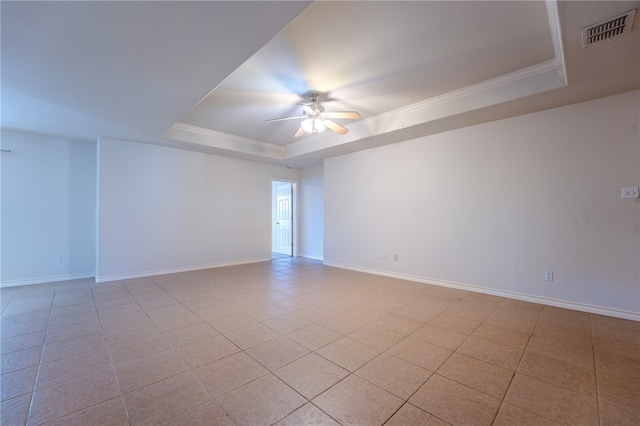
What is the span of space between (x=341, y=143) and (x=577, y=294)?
159 inches

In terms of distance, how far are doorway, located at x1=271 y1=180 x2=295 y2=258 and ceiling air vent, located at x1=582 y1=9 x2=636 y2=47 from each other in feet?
20.3

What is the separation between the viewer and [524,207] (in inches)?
139

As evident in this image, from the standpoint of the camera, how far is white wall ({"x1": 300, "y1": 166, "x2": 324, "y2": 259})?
695cm

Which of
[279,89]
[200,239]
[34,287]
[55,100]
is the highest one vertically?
[279,89]

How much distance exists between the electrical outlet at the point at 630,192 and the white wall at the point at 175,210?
613 centimetres

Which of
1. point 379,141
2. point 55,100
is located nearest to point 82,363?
point 55,100

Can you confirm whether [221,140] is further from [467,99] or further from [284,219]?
[467,99]

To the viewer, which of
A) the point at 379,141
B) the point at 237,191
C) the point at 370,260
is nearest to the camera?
the point at 379,141

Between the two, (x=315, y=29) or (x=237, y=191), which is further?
(x=237, y=191)

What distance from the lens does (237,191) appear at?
6.18 meters

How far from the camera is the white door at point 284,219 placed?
762cm

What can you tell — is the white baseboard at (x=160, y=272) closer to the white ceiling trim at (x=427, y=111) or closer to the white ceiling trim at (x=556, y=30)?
the white ceiling trim at (x=427, y=111)

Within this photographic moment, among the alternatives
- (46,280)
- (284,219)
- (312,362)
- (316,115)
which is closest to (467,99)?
→ (316,115)

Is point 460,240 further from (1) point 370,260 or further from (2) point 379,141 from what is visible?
(2) point 379,141
